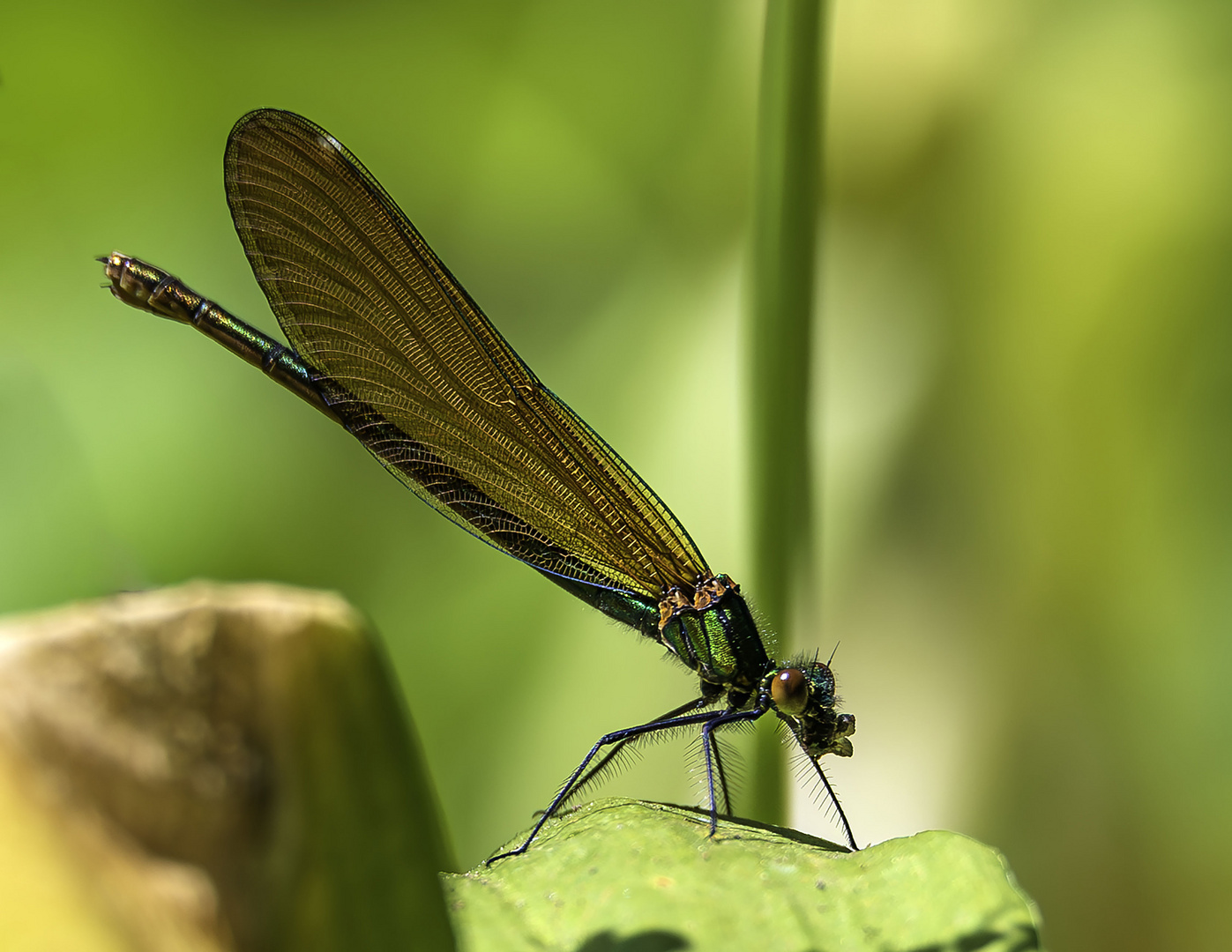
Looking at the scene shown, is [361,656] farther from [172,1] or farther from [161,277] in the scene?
[172,1]

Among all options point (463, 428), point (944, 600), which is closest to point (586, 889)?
point (463, 428)

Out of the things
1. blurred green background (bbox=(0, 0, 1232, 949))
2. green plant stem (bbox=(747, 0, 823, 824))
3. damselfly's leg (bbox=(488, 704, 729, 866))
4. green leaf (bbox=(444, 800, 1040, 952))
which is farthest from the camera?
blurred green background (bbox=(0, 0, 1232, 949))

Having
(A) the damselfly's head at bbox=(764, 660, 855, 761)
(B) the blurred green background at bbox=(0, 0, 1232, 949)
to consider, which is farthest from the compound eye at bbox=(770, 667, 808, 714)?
(B) the blurred green background at bbox=(0, 0, 1232, 949)

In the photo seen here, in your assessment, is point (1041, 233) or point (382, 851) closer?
point (382, 851)

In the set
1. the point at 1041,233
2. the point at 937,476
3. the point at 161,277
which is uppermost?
the point at 1041,233

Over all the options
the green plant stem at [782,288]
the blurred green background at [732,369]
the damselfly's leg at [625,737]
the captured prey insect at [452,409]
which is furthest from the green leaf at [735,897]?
the blurred green background at [732,369]

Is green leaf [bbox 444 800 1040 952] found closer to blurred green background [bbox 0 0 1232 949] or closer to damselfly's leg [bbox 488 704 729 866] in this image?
damselfly's leg [bbox 488 704 729 866]

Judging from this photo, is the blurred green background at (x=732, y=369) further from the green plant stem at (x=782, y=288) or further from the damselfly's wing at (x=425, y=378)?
the damselfly's wing at (x=425, y=378)
